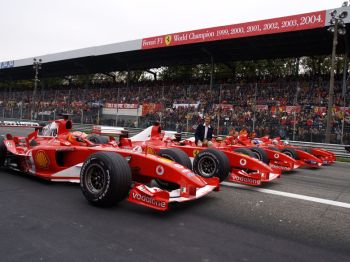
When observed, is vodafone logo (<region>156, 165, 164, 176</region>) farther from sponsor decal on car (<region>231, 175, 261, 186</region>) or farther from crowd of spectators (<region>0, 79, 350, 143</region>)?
crowd of spectators (<region>0, 79, 350, 143</region>)

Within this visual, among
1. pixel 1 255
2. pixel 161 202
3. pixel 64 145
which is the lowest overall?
pixel 1 255

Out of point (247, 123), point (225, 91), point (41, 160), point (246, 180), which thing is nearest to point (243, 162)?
point (246, 180)

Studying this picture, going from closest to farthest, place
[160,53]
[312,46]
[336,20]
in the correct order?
[336,20], [312,46], [160,53]

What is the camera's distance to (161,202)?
14.0 ft

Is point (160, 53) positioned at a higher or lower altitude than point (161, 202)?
higher

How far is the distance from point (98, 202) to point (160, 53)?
25.3m

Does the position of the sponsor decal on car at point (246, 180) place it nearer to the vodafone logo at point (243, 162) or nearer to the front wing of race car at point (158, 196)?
the vodafone logo at point (243, 162)

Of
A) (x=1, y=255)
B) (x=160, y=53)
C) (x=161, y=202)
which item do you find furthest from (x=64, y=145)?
(x=160, y=53)

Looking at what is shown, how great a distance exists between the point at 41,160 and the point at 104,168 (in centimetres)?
209

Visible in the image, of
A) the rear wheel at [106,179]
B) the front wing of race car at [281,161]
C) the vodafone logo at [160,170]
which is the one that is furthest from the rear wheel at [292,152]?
the rear wheel at [106,179]

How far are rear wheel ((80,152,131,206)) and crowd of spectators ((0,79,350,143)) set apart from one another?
12.0 metres

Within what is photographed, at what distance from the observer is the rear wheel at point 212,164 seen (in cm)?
648

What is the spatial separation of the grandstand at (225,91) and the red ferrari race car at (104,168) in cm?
1375

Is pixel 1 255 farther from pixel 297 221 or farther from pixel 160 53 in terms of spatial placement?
pixel 160 53
